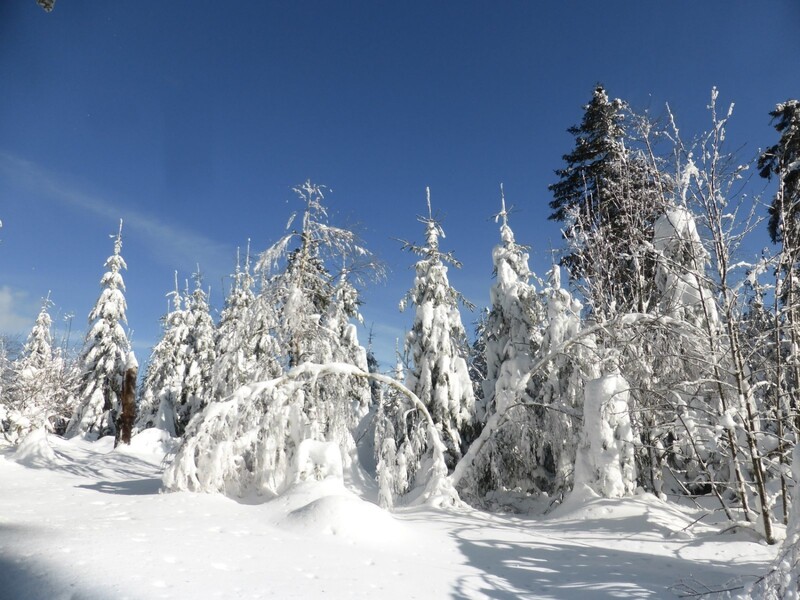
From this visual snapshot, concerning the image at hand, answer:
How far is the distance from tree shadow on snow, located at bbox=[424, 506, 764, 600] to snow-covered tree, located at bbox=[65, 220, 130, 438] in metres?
23.2

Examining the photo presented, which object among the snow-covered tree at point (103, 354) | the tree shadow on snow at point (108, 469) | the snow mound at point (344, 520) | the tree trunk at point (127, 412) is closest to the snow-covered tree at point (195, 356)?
the snow-covered tree at point (103, 354)

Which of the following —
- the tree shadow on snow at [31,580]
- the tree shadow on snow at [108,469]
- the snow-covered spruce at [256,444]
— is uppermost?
the snow-covered spruce at [256,444]

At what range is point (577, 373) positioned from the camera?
1053 centimetres

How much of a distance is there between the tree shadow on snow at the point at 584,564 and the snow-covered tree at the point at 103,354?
76.2 ft

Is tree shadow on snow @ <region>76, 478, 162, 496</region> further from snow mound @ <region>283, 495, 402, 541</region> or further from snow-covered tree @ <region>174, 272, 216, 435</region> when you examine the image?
snow-covered tree @ <region>174, 272, 216, 435</region>

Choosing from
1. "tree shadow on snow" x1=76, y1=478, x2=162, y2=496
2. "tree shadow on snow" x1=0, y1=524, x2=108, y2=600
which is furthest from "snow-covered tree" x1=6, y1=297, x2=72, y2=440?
"tree shadow on snow" x1=0, y1=524, x2=108, y2=600

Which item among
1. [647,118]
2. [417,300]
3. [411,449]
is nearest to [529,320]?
[417,300]

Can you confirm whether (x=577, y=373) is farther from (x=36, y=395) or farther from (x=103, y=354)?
(x=103, y=354)

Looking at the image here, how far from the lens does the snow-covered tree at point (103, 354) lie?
78.9ft

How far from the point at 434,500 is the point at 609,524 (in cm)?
339

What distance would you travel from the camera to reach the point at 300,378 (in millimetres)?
9492

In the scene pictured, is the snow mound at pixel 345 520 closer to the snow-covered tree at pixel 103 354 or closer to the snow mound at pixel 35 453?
the snow mound at pixel 35 453

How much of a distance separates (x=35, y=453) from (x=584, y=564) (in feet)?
47.6

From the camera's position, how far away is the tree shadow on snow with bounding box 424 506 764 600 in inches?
186
